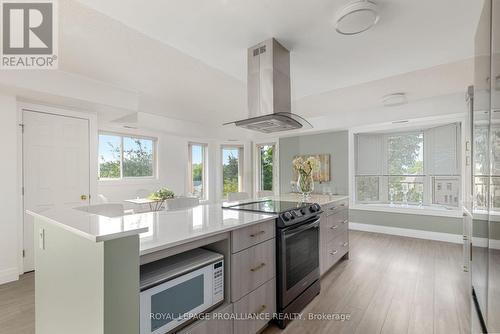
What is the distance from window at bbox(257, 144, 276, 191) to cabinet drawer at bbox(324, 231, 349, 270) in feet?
12.4

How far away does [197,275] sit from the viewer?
1418 mm

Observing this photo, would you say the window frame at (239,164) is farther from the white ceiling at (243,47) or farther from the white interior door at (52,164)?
the white interior door at (52,164)

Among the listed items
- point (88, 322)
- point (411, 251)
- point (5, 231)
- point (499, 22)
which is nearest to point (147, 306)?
point (88, 322)

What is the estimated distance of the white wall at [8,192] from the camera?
289 centimetres

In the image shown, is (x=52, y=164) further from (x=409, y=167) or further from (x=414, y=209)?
(x=409, y=167)

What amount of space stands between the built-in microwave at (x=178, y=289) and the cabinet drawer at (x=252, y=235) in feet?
0.46

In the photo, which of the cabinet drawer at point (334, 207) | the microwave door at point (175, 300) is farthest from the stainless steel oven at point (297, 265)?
the microwave door at point (175, 300)

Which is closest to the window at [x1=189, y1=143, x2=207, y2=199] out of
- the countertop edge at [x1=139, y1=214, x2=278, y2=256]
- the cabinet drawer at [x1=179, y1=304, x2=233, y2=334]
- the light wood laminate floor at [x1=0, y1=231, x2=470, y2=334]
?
the light wood laminate floor at [x1=0, y1=231, x2=470, y2=334]

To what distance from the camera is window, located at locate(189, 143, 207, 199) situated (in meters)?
6.73

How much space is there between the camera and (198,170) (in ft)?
22.6

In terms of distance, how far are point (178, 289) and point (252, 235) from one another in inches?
25.0

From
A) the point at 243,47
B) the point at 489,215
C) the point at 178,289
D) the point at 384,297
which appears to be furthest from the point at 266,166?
the point at 489,215

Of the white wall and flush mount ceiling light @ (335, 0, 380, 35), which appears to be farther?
the white wall

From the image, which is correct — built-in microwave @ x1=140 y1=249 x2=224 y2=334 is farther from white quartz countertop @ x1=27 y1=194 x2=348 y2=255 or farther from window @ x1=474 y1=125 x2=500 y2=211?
window @ x1=474 y1=125 x2=500 y2=211
